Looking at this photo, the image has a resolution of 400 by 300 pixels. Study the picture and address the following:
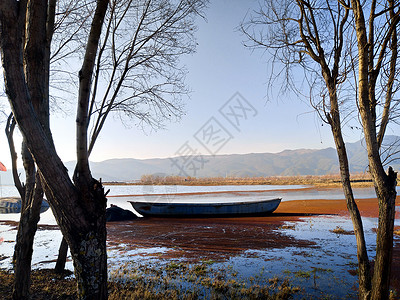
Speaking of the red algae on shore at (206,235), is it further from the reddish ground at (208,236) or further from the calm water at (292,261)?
the calm water at (292,261)

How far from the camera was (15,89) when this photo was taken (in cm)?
276

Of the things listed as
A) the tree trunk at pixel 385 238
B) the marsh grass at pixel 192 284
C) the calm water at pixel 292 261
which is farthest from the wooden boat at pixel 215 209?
the tree trunk at pixel 385 238

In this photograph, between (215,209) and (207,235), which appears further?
(215,209)

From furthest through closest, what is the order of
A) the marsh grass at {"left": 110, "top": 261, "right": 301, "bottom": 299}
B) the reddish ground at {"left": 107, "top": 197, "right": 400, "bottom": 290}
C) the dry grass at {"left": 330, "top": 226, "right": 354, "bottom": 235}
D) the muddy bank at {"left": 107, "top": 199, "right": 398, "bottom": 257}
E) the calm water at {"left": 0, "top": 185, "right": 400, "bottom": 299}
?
1. the dry grass at {"left": 330, "top": 226, "right": 354, "bottom": 235}
2. the muddy bank at {"left": 107, "top": 199, "right": 398, "bottom": 257}
3. the reddish ground at {"left": 107, "top": 197, "right": 400, "bottom": 290}
4. the calm water at {"left": 0, "top": 185, "right": 400, "bottom": 299}
5. the marsh grass at {"left": 110, "top": 261, "right": 301, "bottom": 299}

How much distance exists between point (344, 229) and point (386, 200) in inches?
414

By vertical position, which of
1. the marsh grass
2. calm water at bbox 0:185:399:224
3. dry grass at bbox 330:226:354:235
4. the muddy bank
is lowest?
calm water at bbox 0:185:399:224

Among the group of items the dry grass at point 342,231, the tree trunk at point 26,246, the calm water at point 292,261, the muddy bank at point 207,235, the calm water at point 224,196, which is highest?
the tree trunk at point 26,246

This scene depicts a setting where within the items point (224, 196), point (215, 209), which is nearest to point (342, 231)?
point (215, 209)

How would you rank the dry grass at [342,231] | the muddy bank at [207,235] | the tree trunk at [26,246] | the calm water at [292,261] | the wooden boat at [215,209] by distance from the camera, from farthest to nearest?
the wooden boat at [215,209] < the dry grass at [342,231] < the muddy bank at [207,235] < the calm water at [292,261] < the tree trunk at [26,246]

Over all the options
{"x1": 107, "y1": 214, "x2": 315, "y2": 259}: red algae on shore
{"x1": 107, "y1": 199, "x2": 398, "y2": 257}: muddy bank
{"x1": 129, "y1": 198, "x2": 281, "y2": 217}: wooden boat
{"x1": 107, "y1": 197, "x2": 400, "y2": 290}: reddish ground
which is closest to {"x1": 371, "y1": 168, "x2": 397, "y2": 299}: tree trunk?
{"x1": 107, "y1": 197, "x2": 400, "y2": 290}: reddish ground

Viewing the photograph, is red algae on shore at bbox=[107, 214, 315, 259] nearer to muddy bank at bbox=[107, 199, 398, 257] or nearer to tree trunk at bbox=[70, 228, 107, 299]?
muddy bank at bbox=[107, 199, 398, 257]

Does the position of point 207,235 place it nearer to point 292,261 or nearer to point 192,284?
point 292,261

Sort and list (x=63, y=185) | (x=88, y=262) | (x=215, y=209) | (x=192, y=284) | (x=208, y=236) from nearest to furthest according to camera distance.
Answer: (x=63, y=185)
(x=88, y=262)
(x=192, y=284)
(x=208, y=236)
(x=215, y=209)

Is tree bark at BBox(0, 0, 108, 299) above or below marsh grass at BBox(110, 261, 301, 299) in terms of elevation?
above
